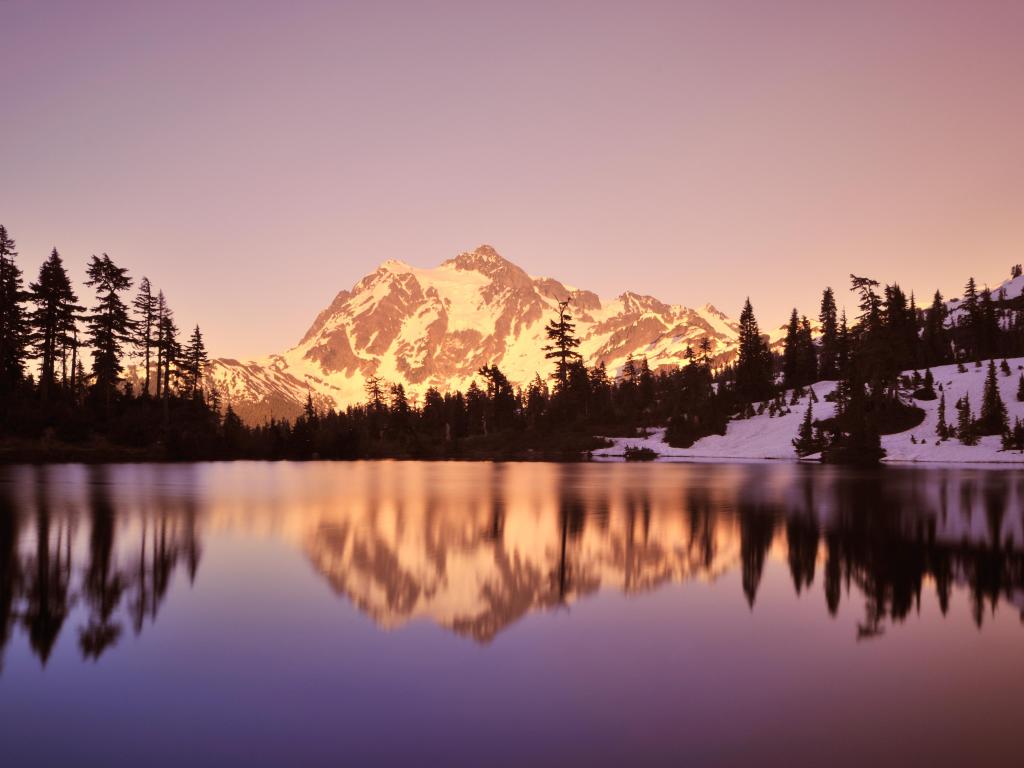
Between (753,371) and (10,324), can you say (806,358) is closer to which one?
(753,371)

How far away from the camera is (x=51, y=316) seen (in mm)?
79438

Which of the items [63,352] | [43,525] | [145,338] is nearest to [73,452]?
[63,352]

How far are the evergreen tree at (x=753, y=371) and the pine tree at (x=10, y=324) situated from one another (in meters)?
99.6

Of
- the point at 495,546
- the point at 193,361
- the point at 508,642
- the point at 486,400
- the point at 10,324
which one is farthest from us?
the point at 486,400

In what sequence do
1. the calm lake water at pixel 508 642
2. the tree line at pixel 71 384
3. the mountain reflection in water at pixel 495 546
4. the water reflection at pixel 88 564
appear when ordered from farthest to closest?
the tree line at pixel 71 384
the mountain reflection in water at pixel 495 546
the water reflection at pixel 88 564
the calm lake water at pixel 508 642

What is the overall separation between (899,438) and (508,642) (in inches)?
3543

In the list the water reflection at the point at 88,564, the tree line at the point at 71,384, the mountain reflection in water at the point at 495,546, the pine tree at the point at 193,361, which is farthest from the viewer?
the pine tree at the point at 193,361

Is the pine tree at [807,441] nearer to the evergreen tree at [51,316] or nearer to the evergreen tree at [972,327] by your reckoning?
the evergreen tree at [972,327]

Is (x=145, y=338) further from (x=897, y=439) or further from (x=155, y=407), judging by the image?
(x=897, y=439)

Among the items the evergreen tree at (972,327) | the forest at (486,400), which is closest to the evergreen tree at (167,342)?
the forest at (486,400)

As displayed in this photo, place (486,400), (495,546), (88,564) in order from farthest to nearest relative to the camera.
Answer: (486,400) < (495,546) < (88,564)

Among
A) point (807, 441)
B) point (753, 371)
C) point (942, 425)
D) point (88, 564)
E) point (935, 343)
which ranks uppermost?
point (935, 343)

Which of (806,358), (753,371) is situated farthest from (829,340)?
(753,371)

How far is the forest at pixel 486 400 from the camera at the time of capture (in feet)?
255
